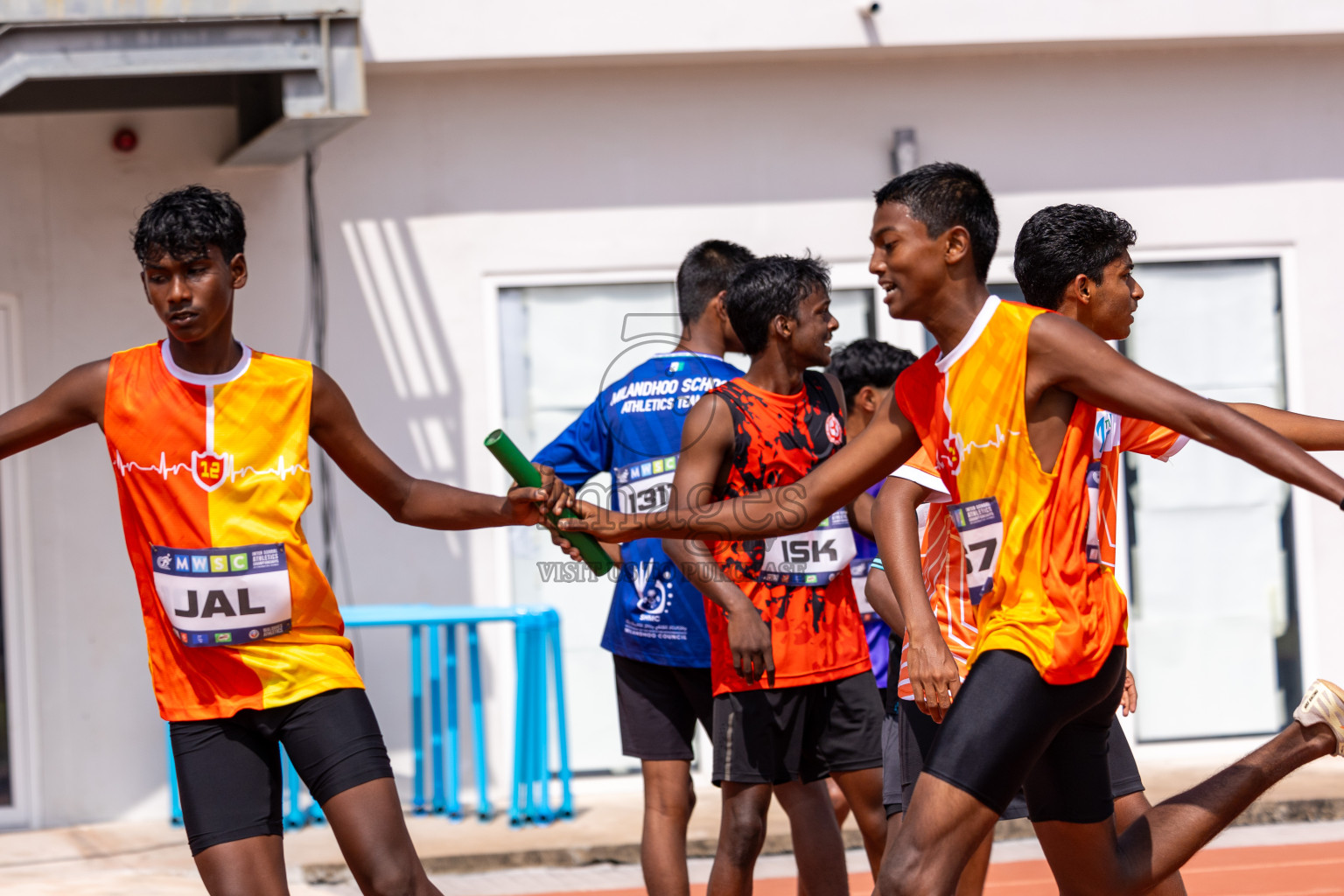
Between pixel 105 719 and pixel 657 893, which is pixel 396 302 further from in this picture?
pixel 657 893

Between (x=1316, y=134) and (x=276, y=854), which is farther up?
(x=1316, y=134)

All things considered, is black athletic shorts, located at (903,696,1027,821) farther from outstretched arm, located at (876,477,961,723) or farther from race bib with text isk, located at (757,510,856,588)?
race bib with text isk, located at (757,510,856,588)

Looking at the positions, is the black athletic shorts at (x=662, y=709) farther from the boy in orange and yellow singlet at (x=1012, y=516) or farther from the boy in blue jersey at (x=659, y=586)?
the boy in orange and yellow singlet at (x=1012, y=516)

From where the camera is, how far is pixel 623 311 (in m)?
7.74

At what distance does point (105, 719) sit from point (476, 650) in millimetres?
1960

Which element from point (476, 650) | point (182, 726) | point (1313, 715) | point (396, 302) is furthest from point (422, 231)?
point (1313, 715)

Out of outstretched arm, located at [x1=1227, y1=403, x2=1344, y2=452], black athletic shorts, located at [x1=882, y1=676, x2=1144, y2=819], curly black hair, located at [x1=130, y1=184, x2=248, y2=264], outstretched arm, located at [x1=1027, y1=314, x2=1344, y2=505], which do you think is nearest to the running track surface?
black athletic shorts, located at [x1=882, y1=676, x2=1144, y2=819]

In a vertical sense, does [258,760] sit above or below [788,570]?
below

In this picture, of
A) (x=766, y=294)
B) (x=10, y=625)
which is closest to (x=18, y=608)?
(x=10, y=625)

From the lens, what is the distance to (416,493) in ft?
12.6

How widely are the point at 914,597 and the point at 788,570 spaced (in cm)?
83

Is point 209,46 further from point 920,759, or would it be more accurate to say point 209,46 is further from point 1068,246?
point 920,759

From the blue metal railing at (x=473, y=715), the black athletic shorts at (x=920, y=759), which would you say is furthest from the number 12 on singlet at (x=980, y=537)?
the blue metal railing at (x=473, y=715)

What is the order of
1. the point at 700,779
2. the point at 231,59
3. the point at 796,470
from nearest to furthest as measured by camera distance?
the point at 796,470
the point at 231,59
the point at 700,779
